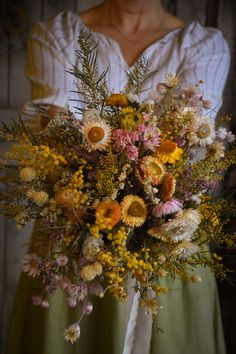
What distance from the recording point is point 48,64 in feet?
2.83

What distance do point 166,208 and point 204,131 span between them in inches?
5.2

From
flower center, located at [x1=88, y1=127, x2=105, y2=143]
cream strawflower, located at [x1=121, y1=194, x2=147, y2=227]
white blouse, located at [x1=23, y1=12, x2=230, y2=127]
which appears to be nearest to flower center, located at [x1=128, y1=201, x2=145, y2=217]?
cream strawflower, located at [x1=121, y1=194, x2=147, y2=227]

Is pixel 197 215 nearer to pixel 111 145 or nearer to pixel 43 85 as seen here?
pixel 111 145

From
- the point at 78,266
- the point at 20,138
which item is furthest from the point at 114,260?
the point at 20,138

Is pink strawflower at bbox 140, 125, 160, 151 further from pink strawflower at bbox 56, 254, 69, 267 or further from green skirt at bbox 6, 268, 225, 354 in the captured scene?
green skirt at bbox 6, 268, 225, 354

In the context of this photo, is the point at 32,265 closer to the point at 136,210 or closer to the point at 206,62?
the point at 136,210

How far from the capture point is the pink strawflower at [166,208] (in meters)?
0.50

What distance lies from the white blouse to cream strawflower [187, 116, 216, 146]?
0.30 meters

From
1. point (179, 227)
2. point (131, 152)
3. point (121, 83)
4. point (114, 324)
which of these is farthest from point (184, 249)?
point (121, 83)

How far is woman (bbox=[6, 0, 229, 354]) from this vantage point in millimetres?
786

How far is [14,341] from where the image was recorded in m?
0.89

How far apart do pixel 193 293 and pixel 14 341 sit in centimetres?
43

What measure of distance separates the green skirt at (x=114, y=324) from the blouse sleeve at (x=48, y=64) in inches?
15.3

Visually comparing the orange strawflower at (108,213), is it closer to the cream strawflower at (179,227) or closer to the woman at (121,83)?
the cream strawflower at (179,227)
